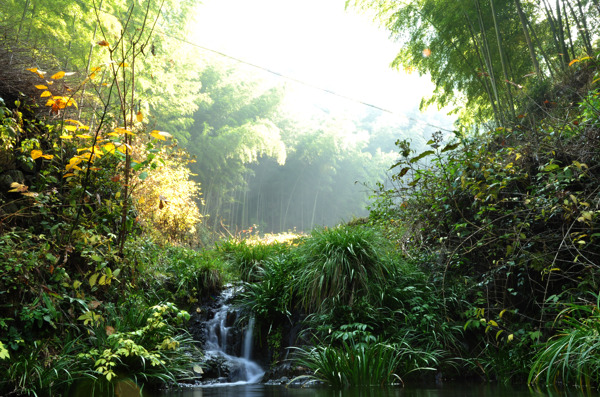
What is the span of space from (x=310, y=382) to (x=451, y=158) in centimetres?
245

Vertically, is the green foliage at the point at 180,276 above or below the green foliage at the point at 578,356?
above

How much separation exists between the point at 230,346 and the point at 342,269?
5.02ft

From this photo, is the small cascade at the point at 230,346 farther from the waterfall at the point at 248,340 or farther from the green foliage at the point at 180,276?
the green foliage at the point at 180,276

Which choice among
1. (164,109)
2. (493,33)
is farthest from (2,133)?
(164,109)

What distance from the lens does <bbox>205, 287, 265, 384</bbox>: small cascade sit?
3885 millimetres

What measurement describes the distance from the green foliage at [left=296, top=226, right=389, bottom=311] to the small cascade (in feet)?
2.58

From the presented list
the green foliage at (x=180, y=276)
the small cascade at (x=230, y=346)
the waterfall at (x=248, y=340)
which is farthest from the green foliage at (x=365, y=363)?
the green foliage at (x=180, y=276)

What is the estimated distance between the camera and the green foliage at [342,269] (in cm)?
383

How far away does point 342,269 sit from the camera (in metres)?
3.88

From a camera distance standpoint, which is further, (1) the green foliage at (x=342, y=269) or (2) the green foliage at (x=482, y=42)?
(2) the green foliage at (x=482, y=42)

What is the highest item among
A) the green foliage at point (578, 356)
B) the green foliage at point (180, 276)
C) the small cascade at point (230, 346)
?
the green foliage at point (180, 276)

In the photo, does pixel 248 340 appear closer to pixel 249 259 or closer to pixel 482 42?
pixel 249 259

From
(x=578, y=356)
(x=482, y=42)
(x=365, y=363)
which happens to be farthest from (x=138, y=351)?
(x=482, y=42)

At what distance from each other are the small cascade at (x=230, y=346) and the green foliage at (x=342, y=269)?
786 millimetres
